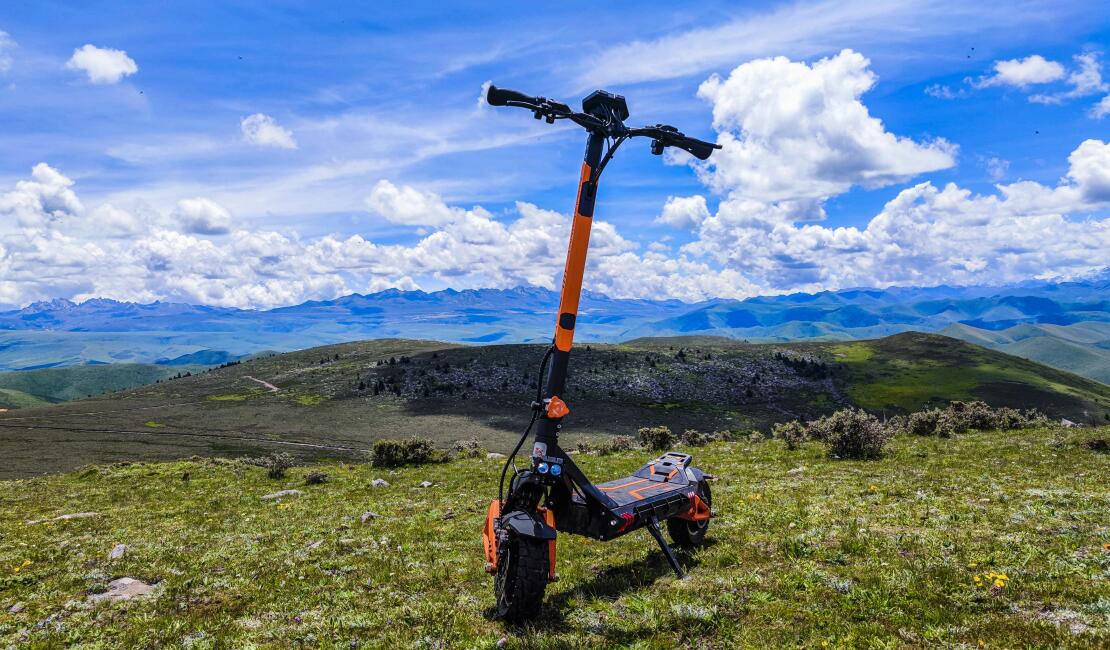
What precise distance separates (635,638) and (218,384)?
18032 centimetres

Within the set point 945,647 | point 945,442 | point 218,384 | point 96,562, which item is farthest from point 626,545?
point 218,384

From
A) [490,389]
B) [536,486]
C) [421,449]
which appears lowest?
[490,389]

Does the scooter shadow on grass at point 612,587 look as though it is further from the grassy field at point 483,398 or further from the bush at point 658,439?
the grassy field at point 483,398

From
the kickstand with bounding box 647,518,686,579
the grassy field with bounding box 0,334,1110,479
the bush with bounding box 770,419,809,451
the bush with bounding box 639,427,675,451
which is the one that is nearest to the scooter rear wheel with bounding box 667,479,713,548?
the kickstand with bounding box 647,518,686,579

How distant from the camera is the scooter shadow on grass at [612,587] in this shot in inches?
353

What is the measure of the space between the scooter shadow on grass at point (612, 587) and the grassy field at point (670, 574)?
6 cm

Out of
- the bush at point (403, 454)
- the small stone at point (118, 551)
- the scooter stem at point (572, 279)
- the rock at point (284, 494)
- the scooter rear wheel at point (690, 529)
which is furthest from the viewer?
the bush at point (403, 454)

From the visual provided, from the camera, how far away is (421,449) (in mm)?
34031

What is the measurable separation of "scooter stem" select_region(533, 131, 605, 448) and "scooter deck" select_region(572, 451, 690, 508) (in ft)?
7.51

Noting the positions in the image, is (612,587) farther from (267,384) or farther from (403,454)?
(267,384)

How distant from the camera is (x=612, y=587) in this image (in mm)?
10797

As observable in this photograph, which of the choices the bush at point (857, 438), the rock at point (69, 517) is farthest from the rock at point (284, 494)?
the bush at point (857, 438)

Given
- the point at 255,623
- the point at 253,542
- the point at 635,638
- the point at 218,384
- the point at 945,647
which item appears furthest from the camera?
the point at 218,384

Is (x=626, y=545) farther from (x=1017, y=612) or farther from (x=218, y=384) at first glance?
(x=218, y=384)
